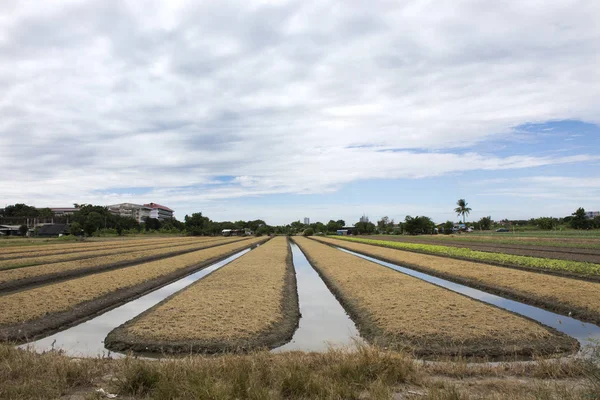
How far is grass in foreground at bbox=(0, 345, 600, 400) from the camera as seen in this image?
5.14 metres

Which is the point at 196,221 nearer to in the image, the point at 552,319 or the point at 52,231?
the point at 52,231

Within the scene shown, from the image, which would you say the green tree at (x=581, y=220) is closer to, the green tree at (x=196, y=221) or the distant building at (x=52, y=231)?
the green tree at (x=196, y=221)

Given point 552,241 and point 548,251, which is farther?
point 552,241

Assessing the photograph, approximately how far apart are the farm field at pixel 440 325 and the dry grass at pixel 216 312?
8.66ft

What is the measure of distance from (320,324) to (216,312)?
9.64ft

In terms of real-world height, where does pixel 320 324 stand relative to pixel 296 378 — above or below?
below

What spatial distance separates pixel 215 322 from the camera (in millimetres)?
10008

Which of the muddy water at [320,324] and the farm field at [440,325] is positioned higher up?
the farm field at [440,325]

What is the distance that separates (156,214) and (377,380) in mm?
202288

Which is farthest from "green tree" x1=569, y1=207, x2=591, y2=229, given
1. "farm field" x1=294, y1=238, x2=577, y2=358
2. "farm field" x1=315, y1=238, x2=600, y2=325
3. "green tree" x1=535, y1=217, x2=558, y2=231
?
"farm field" x1=294, y1=238, x2=577, y2=358

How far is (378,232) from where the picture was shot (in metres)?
118

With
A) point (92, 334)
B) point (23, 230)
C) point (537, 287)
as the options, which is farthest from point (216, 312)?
point (23, 230)

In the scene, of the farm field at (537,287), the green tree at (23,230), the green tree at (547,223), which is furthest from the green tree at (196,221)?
the farm field at (537,287)

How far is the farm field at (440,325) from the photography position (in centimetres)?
811
